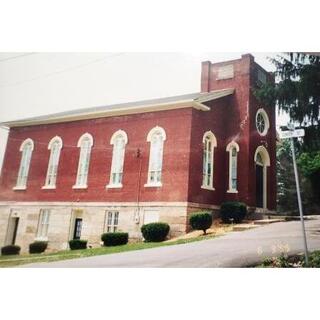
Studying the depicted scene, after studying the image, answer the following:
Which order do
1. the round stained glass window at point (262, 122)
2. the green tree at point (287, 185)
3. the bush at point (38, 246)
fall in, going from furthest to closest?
the round stained glass window at point (262, 122), the green tree at point (287, 185), the bush at point (38, 246)

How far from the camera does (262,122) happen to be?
24.1 feet

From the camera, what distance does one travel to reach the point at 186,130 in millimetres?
7207

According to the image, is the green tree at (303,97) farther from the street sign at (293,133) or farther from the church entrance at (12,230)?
the church entrance at (12,230)

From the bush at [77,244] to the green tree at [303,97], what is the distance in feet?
11.7

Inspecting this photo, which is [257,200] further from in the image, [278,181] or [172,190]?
[172,190]

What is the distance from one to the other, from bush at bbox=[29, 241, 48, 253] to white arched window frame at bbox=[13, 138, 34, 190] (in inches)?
36.2

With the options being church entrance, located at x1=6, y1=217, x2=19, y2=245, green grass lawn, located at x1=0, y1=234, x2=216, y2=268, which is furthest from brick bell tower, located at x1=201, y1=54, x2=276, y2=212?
church entrance, located at x1=6, y1=217, x2=19, y2=245

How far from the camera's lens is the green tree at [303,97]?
20.5ft

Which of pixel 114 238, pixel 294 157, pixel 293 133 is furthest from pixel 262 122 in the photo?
pixel 114 238

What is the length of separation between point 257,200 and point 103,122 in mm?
3140

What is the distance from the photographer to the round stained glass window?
23.8ft

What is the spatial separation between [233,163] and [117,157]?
224 cm

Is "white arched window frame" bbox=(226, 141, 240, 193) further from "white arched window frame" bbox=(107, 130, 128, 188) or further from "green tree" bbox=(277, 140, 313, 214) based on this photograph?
"white arched window frame" bbox=(107, 130, 128, 188)

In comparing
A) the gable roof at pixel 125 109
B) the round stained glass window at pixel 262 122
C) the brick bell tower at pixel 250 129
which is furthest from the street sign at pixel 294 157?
the gable roof at pixel 125 109
